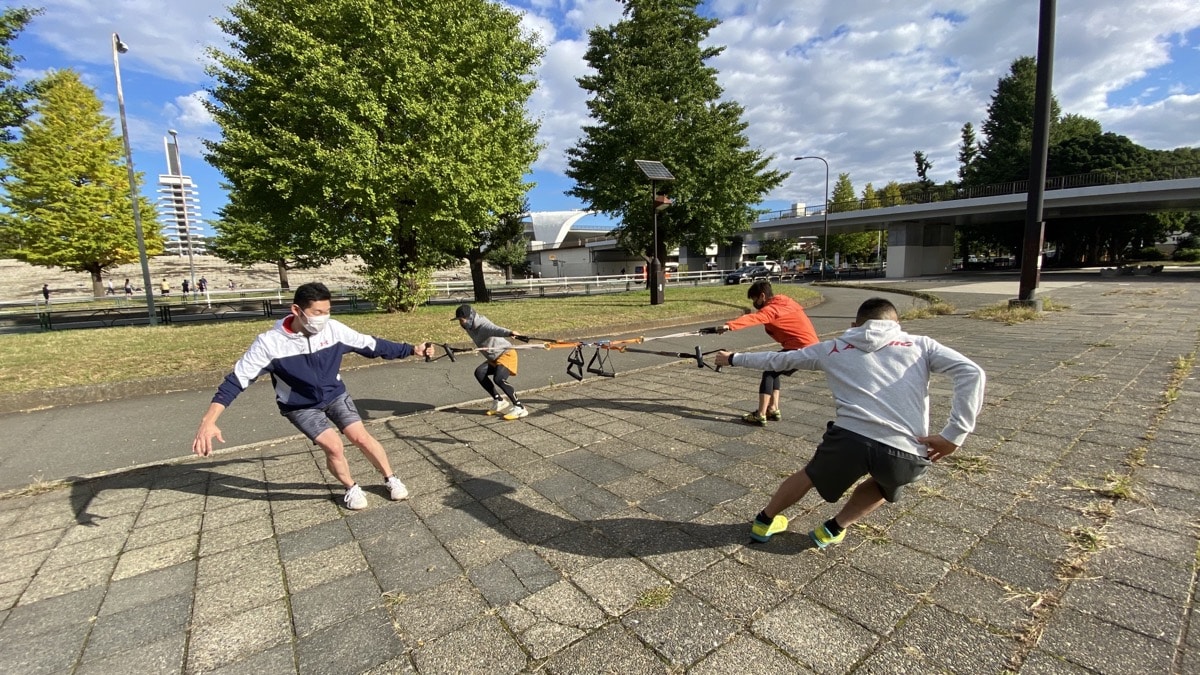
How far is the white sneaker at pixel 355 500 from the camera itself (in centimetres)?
355

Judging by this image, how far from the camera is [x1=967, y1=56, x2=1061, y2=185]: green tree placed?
47.6 meters

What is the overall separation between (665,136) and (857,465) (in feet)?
71.1

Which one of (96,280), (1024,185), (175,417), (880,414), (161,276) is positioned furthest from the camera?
(161,276)

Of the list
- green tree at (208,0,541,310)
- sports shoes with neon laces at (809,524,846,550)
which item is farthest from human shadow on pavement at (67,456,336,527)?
green tree at (208,0,541,310)

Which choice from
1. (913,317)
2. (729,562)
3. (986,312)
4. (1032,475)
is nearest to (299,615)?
(729,562)

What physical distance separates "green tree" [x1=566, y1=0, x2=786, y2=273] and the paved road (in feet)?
51.9

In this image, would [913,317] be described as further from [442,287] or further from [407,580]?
[442,287]

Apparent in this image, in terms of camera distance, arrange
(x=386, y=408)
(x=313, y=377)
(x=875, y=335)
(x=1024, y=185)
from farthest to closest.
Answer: (x=1024, y=185) → (x=386, y=408) → (x=313, y=377) → (x=875, y=335)

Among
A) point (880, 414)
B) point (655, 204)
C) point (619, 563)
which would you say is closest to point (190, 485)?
point (619, 563)

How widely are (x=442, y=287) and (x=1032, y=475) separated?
28440mm

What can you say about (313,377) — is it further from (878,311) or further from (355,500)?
(878,311)

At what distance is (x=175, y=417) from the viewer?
19.8 feet

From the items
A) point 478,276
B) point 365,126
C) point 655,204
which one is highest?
point 365,126

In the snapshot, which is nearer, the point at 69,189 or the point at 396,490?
the point at 396,490
